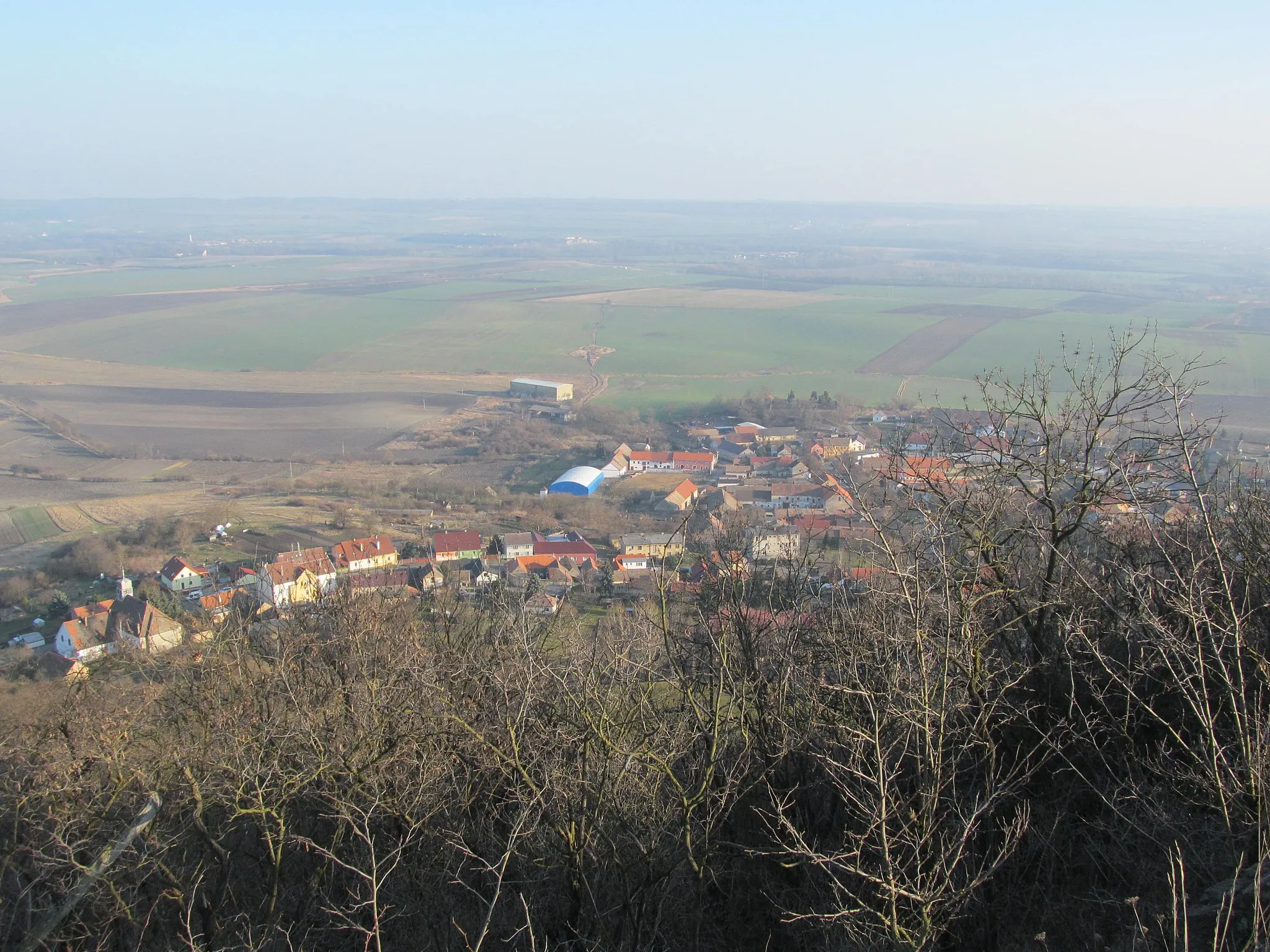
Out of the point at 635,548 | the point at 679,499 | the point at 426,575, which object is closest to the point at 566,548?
the point at 635,548

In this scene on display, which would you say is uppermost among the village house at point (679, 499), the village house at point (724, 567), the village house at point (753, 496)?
the village house at point (724, 567)

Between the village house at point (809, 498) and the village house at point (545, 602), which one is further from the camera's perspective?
the village house at point (809, 498)

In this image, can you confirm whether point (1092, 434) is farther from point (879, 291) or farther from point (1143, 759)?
point (879, 291)

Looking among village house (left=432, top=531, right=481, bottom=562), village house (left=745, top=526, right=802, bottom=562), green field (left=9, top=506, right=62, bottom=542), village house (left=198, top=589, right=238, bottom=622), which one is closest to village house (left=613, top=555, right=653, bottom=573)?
village house (left=745, top=526, right=802, bottom=562)

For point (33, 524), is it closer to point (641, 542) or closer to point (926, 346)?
point (641, 542)

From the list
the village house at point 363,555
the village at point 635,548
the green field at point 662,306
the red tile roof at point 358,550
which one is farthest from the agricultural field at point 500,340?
A: the village house at point 363,555

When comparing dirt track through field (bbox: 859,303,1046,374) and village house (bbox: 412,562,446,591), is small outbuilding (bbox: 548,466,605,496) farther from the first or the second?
dirt track through field (bbox: 859,303,1046,374)

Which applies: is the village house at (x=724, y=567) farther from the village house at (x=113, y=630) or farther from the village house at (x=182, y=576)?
the village house at (x=182, y=576)

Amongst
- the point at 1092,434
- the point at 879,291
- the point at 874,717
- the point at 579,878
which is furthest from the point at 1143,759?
the point at 879,291
